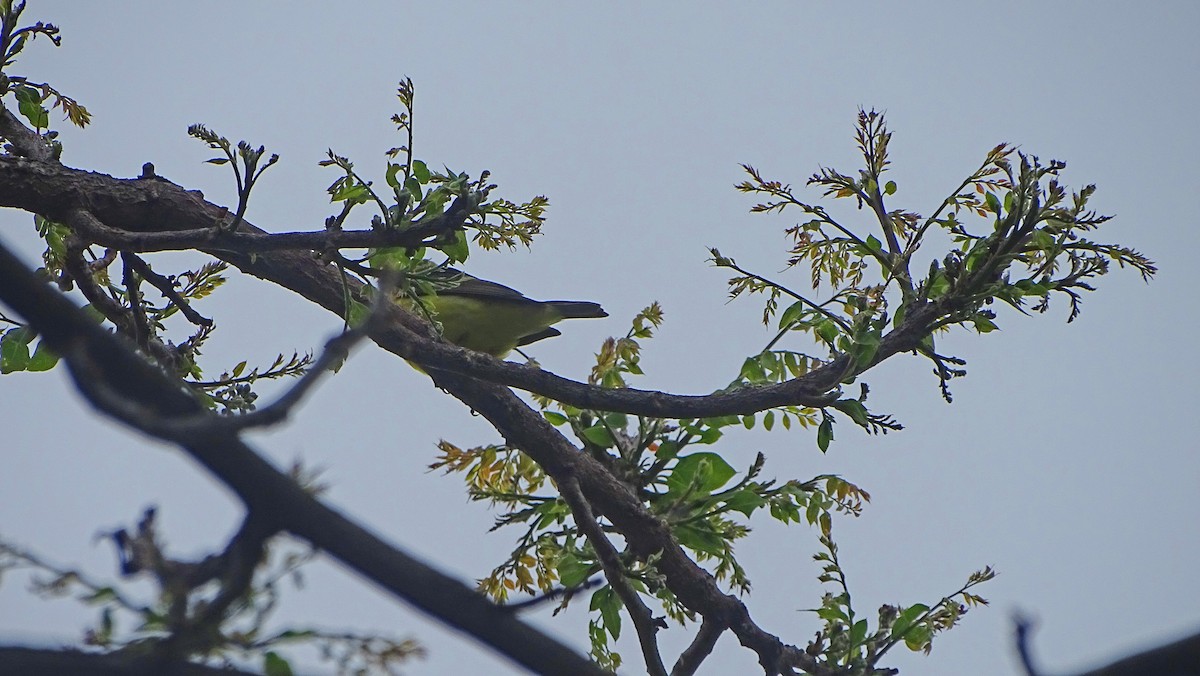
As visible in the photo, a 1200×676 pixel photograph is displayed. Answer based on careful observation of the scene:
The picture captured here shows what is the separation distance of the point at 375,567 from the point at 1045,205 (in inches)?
116

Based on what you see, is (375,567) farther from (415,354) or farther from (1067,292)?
(1067,292)

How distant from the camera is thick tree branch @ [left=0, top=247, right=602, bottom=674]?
4.49 ft

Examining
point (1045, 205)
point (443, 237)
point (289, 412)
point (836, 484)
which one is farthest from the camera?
point (836, 484)

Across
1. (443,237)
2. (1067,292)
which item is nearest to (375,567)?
(443,237)

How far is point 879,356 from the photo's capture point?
3666 mm

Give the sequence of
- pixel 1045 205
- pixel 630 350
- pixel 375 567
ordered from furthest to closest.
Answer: pixel 630 350 → pixel 1045 205 → pixel 375 567

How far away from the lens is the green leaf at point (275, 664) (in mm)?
1605

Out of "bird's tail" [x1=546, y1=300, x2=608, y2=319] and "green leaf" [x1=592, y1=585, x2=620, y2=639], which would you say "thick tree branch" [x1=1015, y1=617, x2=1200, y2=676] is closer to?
"green leaf" [x1=592, y1=585, x2=620, y2=639]

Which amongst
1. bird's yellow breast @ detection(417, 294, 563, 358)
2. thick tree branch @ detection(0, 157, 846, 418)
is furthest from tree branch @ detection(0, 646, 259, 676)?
bird's yellow breast @ detection(417, 294, 563, 358)

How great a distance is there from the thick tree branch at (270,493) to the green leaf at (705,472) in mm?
2752

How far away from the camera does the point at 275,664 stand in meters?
1.61

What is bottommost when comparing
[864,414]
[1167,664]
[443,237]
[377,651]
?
[1167,664]

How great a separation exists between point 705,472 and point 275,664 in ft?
9.30

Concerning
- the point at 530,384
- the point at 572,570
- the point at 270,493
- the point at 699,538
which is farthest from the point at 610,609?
the point at 270,493
